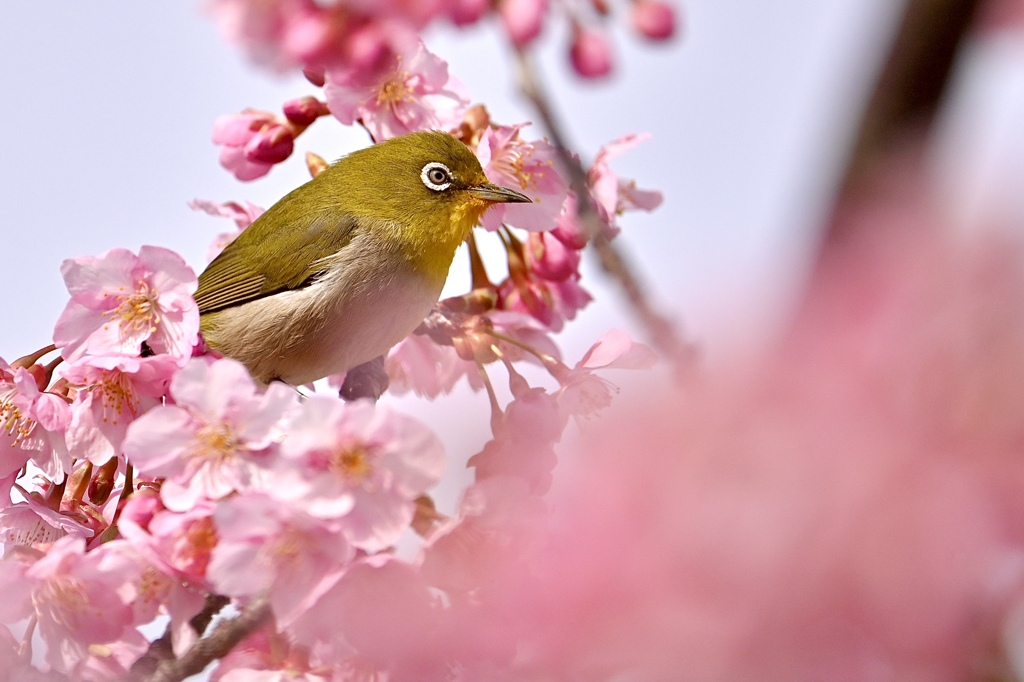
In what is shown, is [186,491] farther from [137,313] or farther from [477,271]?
[477,271]

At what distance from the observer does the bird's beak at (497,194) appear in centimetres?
323

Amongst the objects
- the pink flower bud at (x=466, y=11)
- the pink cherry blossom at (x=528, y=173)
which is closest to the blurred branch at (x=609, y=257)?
the pink flower bud at (x=466, y=11)

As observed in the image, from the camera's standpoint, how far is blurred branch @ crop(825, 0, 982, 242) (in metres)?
1.04

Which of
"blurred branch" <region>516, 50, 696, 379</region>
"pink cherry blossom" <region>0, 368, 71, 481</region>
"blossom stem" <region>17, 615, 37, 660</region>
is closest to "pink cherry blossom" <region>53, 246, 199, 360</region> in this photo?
"pink cherry blossom" <region>0, 368, 71, 481</region>

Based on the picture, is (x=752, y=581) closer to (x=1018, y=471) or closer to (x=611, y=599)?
(x=611, y=599)

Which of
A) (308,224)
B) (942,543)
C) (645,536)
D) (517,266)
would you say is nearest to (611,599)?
(645,536)

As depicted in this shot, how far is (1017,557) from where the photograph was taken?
1.18m

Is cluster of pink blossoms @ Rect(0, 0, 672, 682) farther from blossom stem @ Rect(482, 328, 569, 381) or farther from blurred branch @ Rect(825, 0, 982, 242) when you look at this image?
blurred branch @ Rect(825, 0, 982, 242)

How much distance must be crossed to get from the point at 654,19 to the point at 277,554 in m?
1.31

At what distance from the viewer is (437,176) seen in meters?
3.86

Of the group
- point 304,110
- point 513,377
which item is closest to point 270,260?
point 304,110

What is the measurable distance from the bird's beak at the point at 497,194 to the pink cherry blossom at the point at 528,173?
29mm

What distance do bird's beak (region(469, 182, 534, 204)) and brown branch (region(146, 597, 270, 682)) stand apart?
1530 mm

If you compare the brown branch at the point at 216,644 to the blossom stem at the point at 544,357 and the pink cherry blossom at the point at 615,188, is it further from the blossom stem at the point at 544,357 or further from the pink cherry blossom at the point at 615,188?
the pink cherry blossom at the point at 615,188
